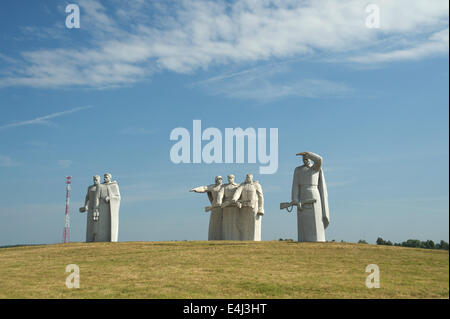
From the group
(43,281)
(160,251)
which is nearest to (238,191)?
(160,251)

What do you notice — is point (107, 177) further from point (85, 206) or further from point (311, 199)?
point (311, 199)

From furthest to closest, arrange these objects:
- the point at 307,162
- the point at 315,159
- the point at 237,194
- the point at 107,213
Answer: the point at 107,213, the point at 237,194, the point at 307,162, the point at 315,159

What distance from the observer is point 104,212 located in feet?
80.6

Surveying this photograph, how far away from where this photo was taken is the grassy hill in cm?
1164

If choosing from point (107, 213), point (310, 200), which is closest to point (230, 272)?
point (310, 200)

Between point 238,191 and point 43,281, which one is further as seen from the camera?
point 238,191

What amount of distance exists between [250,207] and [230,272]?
396 inches

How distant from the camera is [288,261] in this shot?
15.2 metres

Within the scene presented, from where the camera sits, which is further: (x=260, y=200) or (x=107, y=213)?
(x=107, y=213)

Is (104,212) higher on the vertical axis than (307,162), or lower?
lower
